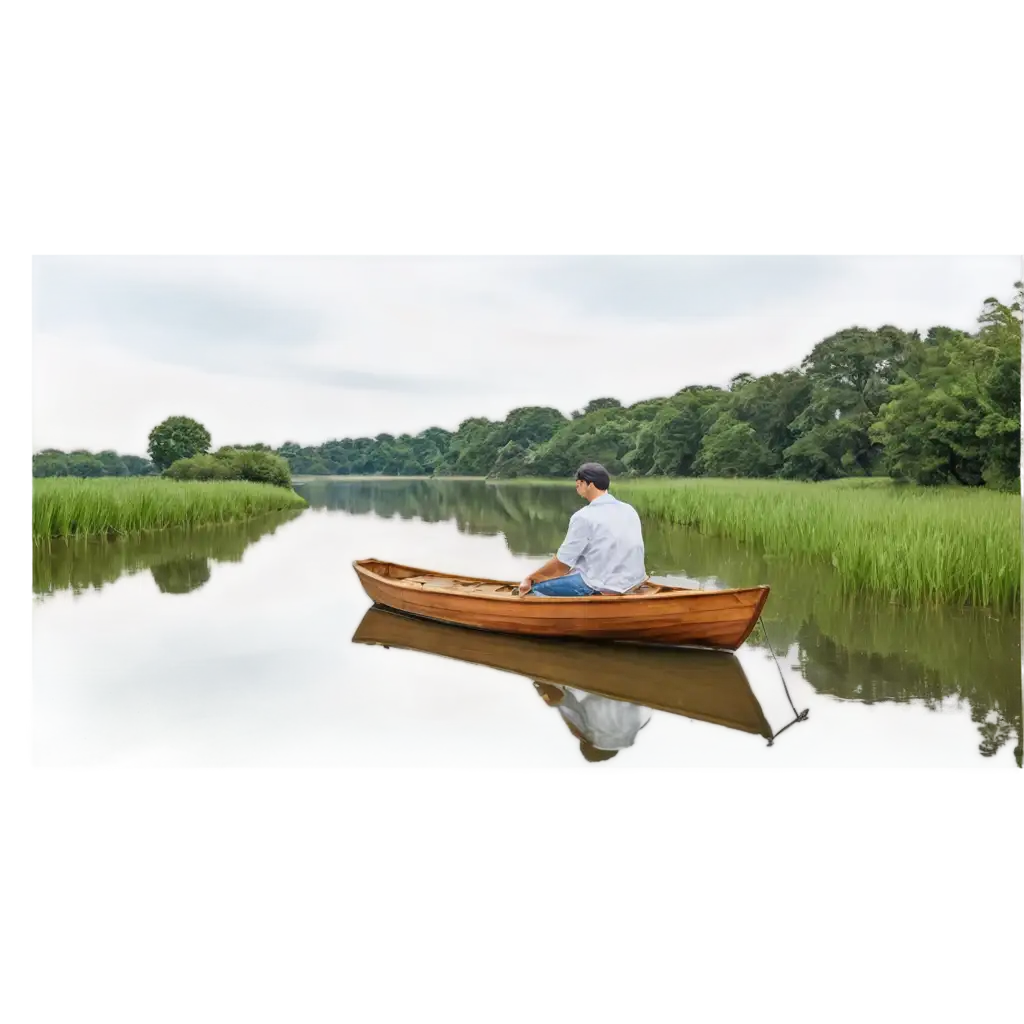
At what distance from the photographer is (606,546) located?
4.33 metres

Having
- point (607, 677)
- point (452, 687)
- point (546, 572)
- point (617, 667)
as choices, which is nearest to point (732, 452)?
point (546, 572)

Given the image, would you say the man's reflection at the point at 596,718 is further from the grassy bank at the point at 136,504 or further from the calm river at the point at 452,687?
the grassy bank at the point at 136,504

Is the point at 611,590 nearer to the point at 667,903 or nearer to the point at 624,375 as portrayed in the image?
the point at 624,375

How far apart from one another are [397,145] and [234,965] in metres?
2.46

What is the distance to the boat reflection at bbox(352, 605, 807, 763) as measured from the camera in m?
3.54

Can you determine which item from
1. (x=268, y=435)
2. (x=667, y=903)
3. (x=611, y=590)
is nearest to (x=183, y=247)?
(x=268, y=435)

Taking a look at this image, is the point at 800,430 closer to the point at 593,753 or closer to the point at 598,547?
the point at 598,547

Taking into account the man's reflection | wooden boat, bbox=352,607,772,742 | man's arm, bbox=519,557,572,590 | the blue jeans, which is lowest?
the man's reflection

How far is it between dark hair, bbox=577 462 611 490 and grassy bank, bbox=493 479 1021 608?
141 cm

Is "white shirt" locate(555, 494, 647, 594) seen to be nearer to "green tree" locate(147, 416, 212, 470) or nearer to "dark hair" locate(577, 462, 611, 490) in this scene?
"dark hair" locate(577, 462, 611, 490)

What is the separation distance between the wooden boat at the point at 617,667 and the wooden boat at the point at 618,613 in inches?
2.5

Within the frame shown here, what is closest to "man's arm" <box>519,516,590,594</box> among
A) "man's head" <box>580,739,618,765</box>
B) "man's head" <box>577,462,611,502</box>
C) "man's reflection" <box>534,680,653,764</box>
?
"man's head" <box>577,462,611,502</box>

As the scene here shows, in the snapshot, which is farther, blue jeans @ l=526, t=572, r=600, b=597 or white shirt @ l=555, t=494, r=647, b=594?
blue jeans @ l=526, t=572, r=600, b=597

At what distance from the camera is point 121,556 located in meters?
6.70
